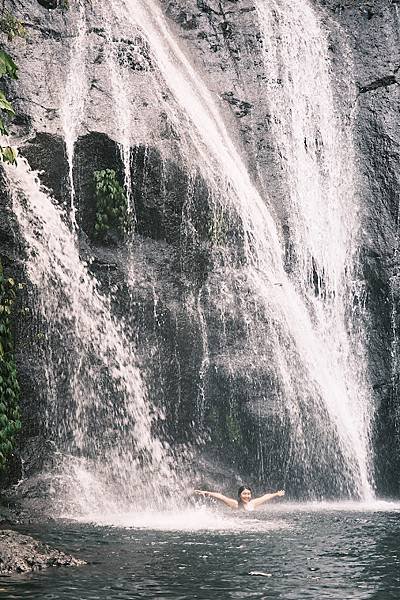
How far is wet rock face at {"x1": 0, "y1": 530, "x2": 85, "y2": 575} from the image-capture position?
708cm

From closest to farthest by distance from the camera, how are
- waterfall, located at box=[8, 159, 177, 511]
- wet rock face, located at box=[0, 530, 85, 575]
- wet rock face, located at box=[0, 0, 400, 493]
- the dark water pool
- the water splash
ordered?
the dark water pool → wet rock face, located at box=[0, 530, 85, 575] → waterfall, located at box=[8, 159, 177, 511] → wet rock face, located at box=[0, 0, 400, 493] → the water splash

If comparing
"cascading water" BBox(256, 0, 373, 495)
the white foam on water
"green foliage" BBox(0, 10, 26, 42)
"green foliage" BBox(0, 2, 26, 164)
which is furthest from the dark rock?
the white foam on water

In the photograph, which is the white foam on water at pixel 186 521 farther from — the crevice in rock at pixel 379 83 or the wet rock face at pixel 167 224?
the crevice in rock at pixel 379 83

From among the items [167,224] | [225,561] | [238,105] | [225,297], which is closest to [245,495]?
[225,297]

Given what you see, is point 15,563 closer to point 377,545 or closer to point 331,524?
point 377,545

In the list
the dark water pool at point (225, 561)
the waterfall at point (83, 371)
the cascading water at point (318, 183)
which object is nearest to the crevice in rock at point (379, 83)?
the cascading water at point (318, 183)

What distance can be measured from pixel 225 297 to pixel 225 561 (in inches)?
324

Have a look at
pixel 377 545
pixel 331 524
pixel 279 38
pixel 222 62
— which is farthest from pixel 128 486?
pixel 279 38

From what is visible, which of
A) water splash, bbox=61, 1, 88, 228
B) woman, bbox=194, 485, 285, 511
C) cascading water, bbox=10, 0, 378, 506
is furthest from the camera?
water splash, bbox=61, 1, 88, 228

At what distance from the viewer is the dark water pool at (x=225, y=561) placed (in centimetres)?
638

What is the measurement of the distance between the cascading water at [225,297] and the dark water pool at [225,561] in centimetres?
323

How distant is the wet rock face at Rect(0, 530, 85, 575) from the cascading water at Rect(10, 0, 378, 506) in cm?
520

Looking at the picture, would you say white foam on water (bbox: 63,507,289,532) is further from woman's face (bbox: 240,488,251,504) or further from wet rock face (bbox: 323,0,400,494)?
wet rock face (bbox: 323,0,400,494)

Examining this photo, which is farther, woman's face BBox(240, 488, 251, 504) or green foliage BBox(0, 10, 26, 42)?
green foliage BBox(0, 10, 26, 42)
